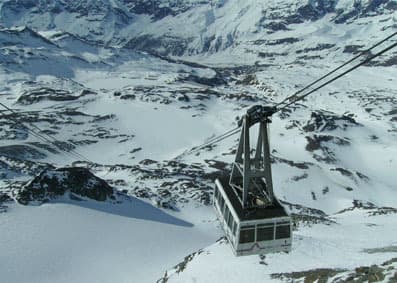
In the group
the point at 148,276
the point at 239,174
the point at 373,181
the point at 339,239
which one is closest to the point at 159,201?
the point at 148,276

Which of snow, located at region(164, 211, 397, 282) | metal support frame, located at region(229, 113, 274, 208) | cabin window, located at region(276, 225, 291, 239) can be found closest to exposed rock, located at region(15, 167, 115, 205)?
snow, located at region(164, 211, 397, 282)

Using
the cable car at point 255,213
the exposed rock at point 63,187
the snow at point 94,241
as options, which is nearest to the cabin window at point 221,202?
the cable car at point 255,213

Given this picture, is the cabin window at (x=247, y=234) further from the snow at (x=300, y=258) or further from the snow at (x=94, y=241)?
the snow at (x=94, y=241)

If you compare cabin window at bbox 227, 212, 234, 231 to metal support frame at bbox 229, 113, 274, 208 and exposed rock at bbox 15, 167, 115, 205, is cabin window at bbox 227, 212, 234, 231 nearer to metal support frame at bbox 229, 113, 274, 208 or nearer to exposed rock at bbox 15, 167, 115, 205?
metal support frame at bbox 229, 113, 274, 208

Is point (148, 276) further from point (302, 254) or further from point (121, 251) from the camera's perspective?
point (302, 254)

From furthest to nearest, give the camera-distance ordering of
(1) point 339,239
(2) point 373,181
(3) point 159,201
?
(2) point 373,181
(3) point 159,201
(1) point 339,239

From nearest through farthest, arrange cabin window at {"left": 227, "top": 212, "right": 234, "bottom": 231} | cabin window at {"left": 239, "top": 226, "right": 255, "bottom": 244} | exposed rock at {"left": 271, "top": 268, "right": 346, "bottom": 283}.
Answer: cabin window at {"left": 239, "top": 226, "right": 255, "bottom": 244} < cabin window at {"left": 227, "top": 212, "right": 234, "bottom": 231} < exposed rock at {"left": 271, "top": 268, "right": 346, "bottom": 283}

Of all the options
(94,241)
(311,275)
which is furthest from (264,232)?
(94,241)
